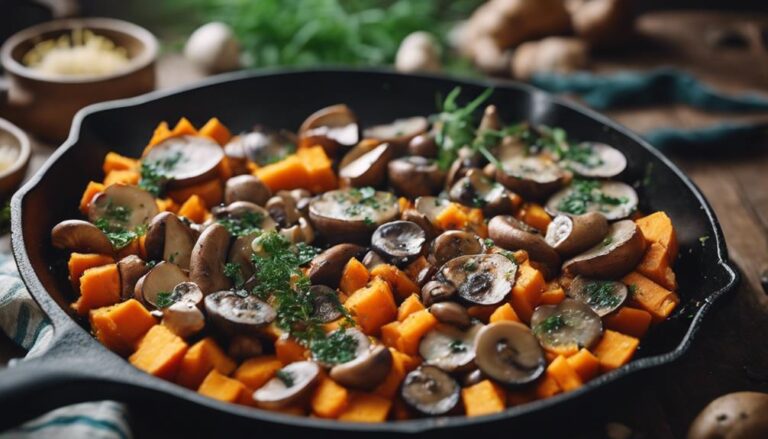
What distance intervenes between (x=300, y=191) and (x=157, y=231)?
733 millimetres

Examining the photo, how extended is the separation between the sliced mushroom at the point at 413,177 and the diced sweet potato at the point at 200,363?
128 centimetres

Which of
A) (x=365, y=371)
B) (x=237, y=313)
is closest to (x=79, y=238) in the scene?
(x=237, y=313)

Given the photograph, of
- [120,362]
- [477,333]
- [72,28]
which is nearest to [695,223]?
[477,333]

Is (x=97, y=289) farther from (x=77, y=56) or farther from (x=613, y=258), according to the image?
(x=77, y=56)

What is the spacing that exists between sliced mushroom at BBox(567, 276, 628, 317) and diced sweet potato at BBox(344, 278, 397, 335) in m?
0.74

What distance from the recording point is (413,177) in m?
3.58

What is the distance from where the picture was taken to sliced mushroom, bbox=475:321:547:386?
260 centimetres

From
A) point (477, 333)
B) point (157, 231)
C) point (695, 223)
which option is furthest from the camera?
point (695, 223)

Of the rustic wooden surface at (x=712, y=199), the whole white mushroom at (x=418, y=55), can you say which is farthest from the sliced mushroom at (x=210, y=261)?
the whole white mushroom at (x=418, y=55)

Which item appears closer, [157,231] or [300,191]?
[157,231]

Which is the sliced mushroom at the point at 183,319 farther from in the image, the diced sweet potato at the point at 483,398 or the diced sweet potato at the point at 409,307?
the diced sweet potato at the point at 483,398

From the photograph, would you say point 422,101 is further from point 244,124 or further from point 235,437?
point 235,437

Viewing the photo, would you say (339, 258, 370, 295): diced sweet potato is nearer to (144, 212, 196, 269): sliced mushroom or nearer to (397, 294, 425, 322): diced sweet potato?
(397, 294, 425, 322): diced sweet potato

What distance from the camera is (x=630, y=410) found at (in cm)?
290
